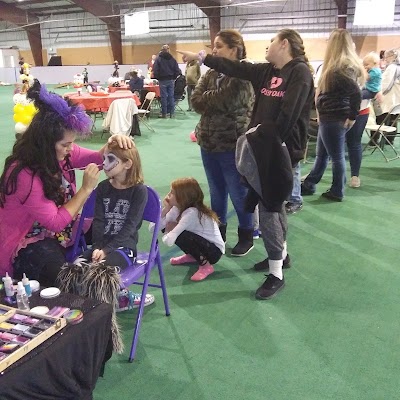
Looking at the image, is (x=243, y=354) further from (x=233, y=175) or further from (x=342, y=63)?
(x=342, y=63)

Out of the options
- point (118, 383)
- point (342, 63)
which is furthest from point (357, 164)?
point (118, 383)

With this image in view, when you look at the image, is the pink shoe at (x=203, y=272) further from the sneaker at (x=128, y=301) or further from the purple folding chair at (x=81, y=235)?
the purple folding chair at (x=81, y=235)

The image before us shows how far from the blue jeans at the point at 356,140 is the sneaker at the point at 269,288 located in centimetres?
241

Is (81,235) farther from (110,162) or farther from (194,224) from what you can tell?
(194,224)

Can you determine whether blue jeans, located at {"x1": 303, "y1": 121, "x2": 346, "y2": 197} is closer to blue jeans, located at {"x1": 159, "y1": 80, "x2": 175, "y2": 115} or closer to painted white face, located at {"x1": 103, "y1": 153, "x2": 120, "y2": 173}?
painted white face, located at {"x1": 103, "y1": 153, "x2": 120, "y2": 173}

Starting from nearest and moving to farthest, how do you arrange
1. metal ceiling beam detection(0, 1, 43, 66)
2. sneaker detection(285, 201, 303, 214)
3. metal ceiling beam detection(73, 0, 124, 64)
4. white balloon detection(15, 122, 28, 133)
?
sneaker detection(285, 201, 303, 214) < white balloon detection(15, 122, 28, 133) < metal ceiling beam detection(73, 0, 124, 64) < metal ceiling beam detection(0, 1, 43, 66)

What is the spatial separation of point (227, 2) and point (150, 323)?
66.1ft

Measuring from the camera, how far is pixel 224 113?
303cm

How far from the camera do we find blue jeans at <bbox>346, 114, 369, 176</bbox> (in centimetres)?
464

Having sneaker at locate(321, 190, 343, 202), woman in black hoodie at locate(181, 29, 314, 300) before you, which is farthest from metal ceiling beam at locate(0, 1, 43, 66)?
woman in black hoodie at locate(181, 29, 314, 300)

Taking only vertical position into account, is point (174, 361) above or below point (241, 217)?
below

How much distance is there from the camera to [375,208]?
424cm

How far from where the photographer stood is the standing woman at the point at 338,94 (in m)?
3.87

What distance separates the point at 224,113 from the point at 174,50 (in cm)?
2060
